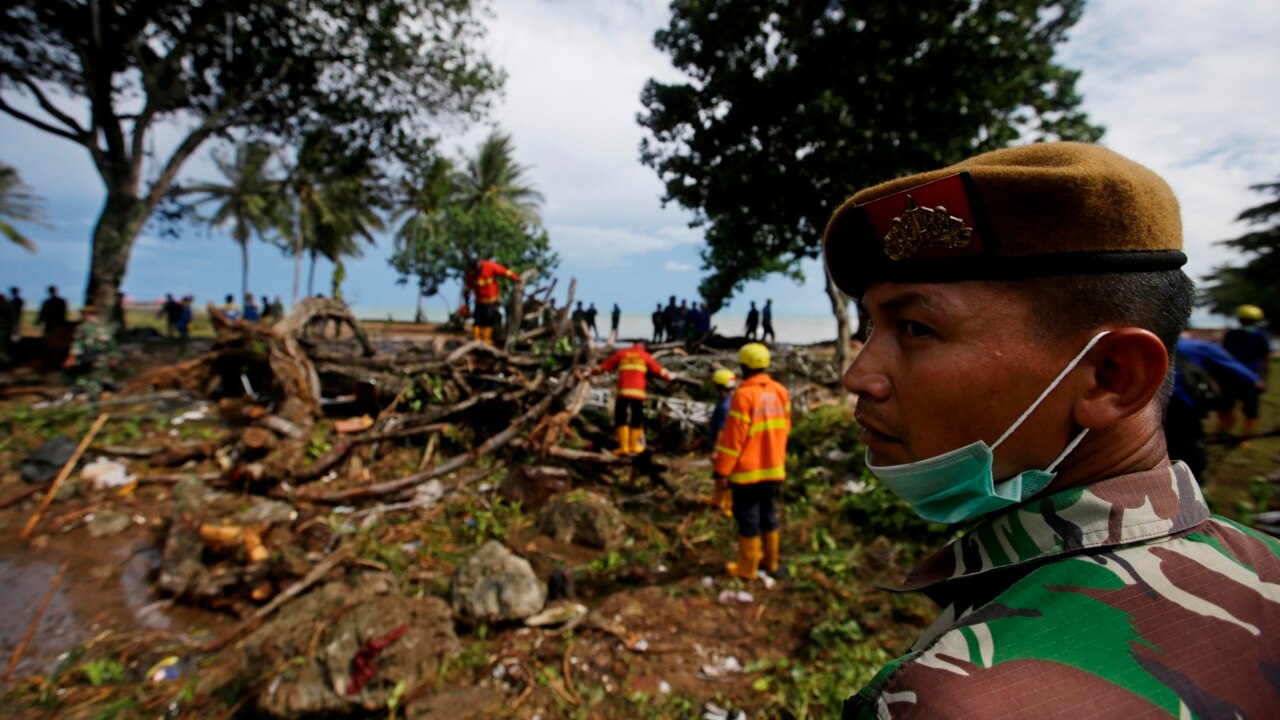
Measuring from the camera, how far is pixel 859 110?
42.9ft

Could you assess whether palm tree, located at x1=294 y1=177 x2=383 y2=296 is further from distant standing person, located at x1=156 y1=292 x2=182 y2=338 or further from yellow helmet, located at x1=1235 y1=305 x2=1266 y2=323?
yellow helmet, located at x1=1235 y1=305 x2=1266 y2=323

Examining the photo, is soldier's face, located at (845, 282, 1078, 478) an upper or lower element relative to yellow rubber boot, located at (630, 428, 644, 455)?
upper

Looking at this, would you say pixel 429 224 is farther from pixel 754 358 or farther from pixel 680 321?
pixel 754 358

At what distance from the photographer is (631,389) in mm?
7699

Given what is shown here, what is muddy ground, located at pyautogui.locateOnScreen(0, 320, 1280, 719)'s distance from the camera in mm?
3598

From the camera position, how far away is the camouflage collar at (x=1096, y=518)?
0.85 metres

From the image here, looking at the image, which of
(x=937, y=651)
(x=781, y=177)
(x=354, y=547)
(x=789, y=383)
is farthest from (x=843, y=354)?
(x=937, y=651)

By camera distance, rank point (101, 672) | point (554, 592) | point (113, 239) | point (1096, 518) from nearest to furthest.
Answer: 1. point (1096, 518)
2. point (101, 672)
3. point (554, 592)
4. point (113, 239)

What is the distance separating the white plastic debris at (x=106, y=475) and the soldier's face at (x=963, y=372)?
9203 millimetres

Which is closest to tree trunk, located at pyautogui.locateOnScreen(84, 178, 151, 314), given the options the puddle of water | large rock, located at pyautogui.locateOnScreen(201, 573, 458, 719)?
the puddle of water

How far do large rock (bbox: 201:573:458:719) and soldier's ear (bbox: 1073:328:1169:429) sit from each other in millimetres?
3956

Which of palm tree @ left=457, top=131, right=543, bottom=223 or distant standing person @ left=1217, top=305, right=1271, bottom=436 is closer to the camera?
distant standing person @ left=1217, top=305, right=1271, bottom=436

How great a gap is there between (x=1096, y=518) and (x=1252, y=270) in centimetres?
3335

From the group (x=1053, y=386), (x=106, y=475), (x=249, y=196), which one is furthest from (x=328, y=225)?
(x=1053, y=386)
